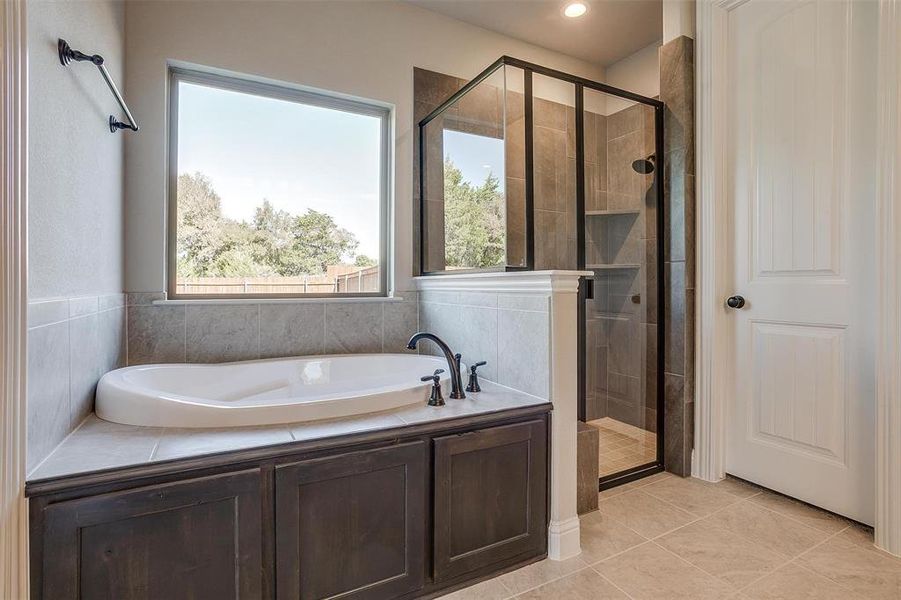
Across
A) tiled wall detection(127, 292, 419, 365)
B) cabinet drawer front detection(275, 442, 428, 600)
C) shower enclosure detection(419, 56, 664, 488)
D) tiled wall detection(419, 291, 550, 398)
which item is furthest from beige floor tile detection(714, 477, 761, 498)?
tiled wall detection(127, 292, 419, 365)

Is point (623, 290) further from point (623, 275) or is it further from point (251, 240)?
point (251, 240)

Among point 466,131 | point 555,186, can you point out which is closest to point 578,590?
point 555,186

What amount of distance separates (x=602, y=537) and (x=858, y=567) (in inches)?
34.5

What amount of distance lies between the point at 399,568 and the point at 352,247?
1806 mm

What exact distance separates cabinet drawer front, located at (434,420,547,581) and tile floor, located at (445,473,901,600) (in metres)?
0.11

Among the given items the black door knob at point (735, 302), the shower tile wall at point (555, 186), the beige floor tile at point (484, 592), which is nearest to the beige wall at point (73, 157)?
the beige floor tile at point (484, 592)

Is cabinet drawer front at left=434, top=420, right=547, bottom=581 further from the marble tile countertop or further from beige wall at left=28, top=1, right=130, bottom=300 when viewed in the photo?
beige wall at left=28, top=1, right=130, bottom=300

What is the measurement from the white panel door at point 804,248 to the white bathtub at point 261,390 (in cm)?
163

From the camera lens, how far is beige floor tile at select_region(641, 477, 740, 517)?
2.04 metres

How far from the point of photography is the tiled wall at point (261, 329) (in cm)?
215

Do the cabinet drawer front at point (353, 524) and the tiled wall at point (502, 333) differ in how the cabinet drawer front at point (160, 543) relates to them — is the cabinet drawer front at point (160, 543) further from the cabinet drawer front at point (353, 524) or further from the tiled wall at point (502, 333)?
the tiled wall at point (502, 333)

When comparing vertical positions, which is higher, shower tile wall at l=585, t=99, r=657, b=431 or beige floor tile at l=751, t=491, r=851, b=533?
shower tile wall at l=585, t=99, r=657, b=431

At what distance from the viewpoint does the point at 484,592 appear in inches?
58.7

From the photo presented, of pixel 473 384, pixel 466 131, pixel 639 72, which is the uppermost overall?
pixel 639 72
